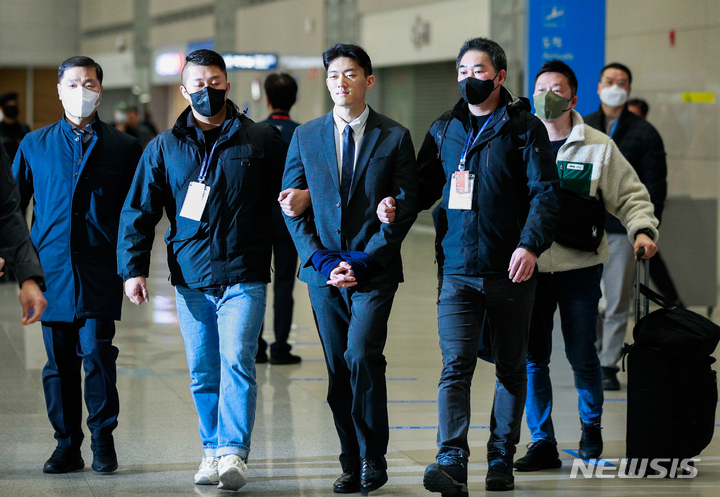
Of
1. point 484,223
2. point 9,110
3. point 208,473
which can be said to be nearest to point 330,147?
point 484,223

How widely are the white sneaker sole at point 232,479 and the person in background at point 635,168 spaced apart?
2991 millimetres

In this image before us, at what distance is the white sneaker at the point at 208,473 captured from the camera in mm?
4207

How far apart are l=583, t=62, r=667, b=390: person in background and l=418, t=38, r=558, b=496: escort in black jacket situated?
96.0 inches

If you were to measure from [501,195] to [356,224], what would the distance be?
1.88 ft

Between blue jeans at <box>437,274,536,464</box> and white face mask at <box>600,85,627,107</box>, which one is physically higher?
white face mask at <box>600,85,627,107</box>

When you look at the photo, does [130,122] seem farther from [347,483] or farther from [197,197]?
[347,483]

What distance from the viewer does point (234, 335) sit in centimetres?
404

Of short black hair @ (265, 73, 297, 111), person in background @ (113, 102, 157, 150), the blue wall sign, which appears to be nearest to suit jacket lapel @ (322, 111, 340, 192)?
short black hair @ (265, 73, 297, 111)

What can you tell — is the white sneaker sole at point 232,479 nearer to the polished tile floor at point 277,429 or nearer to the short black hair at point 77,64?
the polished tile floor at point 277,429

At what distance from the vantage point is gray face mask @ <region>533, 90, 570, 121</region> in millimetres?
4605

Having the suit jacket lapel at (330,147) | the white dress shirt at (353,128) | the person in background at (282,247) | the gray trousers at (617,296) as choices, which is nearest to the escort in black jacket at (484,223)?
the white dress shirt at (353,128)

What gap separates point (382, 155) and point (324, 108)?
16.3 meters

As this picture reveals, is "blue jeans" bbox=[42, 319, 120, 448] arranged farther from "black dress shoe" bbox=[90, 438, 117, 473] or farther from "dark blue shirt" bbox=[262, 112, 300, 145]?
"dark blue shirt" bbox=[262, 112, 300, 145]

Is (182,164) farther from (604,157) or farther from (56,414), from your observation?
(604,157)
